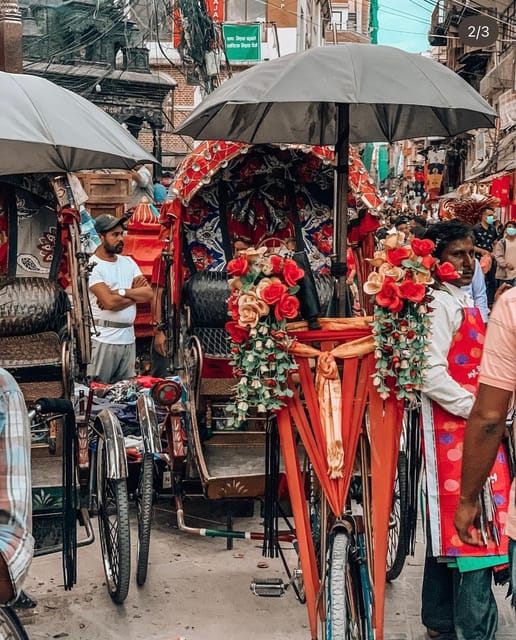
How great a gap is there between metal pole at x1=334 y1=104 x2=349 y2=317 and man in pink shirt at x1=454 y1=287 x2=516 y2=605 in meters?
2.11

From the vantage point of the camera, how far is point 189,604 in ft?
18.5

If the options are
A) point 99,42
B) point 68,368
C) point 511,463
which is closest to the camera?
point 511,463

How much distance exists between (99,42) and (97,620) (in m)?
19.2

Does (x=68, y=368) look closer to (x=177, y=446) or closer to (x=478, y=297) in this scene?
(x=177, y=446)

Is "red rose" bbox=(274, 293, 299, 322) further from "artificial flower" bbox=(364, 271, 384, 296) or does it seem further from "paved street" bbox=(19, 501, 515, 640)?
"paved street" bbox=(19, 501, 515, 640)

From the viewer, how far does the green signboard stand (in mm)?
26891

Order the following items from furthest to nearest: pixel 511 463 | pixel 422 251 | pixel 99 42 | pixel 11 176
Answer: pixel 99 42 < pixel 11 176 < pixel 511 463 < pixel 422 251

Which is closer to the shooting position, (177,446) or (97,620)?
(97,620)

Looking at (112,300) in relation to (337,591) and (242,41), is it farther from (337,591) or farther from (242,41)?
(242,41)

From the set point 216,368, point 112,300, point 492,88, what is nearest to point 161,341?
point 216,368

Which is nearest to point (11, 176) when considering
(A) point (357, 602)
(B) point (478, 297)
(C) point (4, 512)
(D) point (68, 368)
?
(D) point (68, 368)

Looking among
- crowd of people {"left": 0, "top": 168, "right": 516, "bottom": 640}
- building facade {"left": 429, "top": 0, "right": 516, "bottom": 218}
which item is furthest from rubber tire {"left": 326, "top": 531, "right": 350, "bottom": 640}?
building facade {"left": 429, "top": 0, "right": 516, "bottom": 218}

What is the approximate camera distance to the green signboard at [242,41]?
26.9 meters

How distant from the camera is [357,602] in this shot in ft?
14.3
